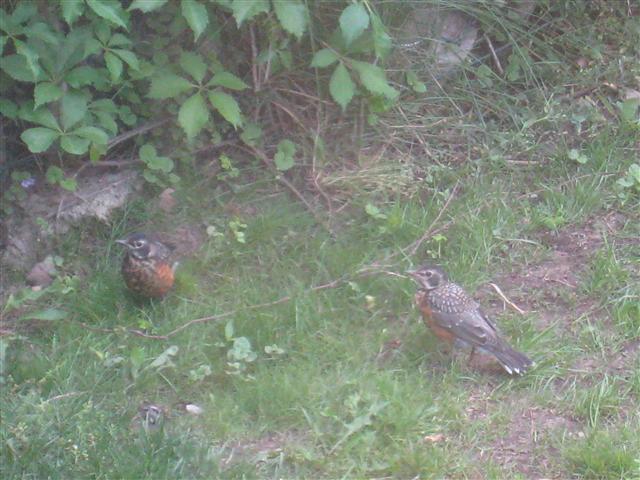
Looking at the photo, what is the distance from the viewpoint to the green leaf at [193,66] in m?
6.33

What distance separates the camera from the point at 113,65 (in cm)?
596

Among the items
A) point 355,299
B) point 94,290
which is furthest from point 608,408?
point 94,290

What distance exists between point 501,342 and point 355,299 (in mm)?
846

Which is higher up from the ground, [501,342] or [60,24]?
[60,24]

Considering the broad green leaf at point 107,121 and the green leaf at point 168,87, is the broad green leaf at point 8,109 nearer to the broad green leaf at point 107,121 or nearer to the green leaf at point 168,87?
the broad green leaf at point 107,121

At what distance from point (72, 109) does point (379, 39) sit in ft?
5.40

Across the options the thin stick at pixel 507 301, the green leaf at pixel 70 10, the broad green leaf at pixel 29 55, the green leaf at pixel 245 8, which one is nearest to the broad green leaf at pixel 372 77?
the green leaf at pixel 245 8

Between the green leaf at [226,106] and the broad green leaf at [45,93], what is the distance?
0.80 meters

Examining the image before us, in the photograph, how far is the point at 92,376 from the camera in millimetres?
5461

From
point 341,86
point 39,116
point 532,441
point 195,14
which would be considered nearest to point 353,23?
point 341,86

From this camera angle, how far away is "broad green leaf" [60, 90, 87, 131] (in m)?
6.13

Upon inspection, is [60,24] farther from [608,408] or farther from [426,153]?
[608,408]

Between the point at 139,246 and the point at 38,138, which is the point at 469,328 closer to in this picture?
the point at 139,246

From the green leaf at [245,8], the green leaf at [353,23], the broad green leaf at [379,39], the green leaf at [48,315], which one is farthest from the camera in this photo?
the broad green leaf at [379,39]
